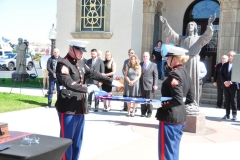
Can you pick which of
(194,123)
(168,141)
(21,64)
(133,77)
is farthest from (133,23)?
(168,141)

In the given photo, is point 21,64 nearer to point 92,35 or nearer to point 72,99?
point 92,35

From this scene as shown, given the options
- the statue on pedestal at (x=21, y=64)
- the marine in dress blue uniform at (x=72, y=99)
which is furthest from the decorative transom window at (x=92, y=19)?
the marine in dress blue uniform at (x=72, y=99)

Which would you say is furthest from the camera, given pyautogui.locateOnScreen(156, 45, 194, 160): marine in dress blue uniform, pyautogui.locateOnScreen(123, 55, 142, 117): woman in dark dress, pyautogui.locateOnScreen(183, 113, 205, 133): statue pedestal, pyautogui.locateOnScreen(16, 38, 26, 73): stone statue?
pyautogui.locateOnScreen(16, 38, 26, 73): stone statue

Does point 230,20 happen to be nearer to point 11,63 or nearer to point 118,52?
point 118,52

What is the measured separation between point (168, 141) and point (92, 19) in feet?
33.8

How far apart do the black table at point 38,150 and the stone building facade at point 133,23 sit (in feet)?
33.7

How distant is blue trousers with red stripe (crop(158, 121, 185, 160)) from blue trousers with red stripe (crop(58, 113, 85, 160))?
1.08 m

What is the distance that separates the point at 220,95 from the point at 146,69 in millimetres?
3510

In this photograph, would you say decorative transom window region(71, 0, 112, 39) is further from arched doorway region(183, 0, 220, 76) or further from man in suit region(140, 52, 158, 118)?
man in suit region(140, 52, 158, 118)

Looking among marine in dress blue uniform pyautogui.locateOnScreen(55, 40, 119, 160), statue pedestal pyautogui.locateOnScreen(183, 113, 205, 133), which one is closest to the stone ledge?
statue pedestal pyautogui.locateOnScreen(183, 113, 205, 133)

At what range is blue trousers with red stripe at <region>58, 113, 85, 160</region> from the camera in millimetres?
3977

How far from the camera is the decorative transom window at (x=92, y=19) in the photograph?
42.7ft

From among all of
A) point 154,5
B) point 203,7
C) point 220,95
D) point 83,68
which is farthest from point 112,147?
point 203,7

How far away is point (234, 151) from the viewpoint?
5.57m
